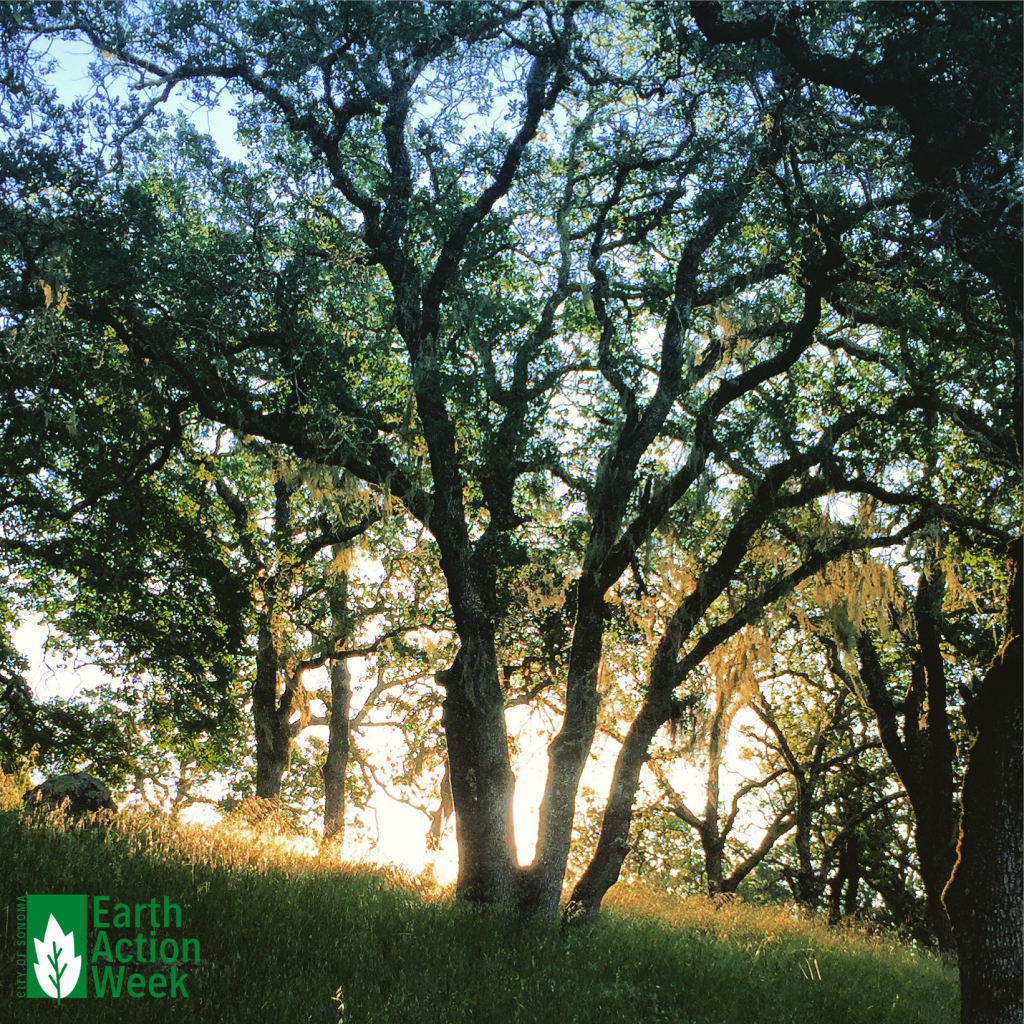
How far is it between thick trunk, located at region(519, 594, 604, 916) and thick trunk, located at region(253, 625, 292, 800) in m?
9.28

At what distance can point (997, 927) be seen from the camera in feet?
20.1

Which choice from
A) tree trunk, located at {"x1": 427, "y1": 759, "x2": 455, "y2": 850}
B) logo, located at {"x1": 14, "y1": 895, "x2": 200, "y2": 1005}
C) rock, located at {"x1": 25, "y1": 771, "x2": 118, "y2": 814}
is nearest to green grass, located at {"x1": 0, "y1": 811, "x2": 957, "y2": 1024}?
logo, located at {"x1": 14, "y1": 895, "x2": 200, "y2": 1005}

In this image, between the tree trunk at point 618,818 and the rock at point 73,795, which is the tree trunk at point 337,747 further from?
the tree trunk at point 618,818

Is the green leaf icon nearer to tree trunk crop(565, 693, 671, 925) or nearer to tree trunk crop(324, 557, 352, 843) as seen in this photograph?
tree trunk crop(565, 693, 671, 925)

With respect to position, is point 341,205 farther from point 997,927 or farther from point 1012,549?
point 997,927

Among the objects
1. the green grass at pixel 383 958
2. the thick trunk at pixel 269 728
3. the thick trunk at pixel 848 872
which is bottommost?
the thick trunk at pixel 848 872

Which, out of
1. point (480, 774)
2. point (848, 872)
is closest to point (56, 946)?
point (480, 774)

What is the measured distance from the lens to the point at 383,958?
7.71 meters

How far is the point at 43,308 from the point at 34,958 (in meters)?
6.92

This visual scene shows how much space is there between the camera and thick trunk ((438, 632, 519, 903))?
9930 millimetres

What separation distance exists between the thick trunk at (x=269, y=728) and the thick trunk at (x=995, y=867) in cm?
1409

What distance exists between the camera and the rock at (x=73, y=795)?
10.8m

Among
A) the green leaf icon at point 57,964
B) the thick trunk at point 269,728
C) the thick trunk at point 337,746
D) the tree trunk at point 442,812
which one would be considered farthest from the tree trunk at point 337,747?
the green leaf icon at point 57,964

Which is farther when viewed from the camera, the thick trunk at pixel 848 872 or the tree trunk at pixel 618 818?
the thick trunk at pixel 848 872
